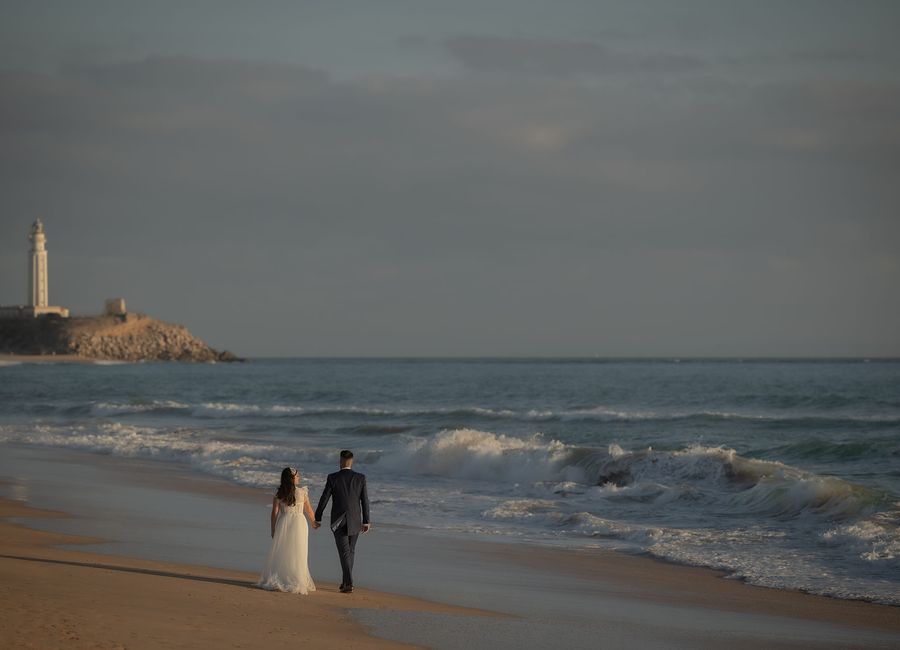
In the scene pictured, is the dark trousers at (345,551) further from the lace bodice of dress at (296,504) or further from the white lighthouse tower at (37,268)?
the white lighthouse tower at (37,268)

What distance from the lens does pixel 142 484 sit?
1938cm

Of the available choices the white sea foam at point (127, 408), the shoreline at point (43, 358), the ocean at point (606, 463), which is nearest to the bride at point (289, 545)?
the ocean at point (606, 463)

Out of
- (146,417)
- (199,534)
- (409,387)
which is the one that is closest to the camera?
(199,534)

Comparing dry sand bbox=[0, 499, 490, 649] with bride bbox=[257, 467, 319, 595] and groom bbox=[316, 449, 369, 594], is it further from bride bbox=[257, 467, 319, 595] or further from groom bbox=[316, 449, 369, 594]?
groom bbox=[316, 449, 369, 594]

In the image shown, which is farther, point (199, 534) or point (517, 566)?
point (199, 534)

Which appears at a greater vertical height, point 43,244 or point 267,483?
point 43,244

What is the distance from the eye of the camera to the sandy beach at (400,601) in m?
7.78

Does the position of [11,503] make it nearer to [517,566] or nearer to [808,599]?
[517,566]

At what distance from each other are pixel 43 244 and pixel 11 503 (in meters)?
135

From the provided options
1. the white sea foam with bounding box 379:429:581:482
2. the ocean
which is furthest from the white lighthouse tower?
the white sea foam with bounding box 379:429:581:482

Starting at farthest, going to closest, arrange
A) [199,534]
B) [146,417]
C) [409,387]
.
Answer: [409,387] < [146,417] < [199,534]

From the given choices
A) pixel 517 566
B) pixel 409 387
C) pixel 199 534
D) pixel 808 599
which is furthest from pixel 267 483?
pixel 409 387

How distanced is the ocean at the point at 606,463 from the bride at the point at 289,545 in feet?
15.1

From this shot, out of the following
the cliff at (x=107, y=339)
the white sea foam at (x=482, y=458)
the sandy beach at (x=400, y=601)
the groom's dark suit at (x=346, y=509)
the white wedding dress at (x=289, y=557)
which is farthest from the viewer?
the cliff at (x=107, y=339)
